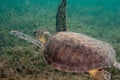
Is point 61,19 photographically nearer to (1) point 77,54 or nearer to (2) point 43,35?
(2) point 43,35

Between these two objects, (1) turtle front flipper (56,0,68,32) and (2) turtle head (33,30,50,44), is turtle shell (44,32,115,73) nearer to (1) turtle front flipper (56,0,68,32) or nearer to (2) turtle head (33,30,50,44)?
(2) turtle head (33,30,50,44)

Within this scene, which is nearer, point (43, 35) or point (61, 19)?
point (43, 35)

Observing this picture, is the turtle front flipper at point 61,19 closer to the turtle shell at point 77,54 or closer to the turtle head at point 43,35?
the turtle head at point 43,35

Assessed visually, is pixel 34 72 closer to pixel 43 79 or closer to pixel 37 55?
pixel 43 79

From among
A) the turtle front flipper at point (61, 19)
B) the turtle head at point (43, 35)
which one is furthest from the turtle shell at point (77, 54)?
the turtle front flipper at point (61, 19)

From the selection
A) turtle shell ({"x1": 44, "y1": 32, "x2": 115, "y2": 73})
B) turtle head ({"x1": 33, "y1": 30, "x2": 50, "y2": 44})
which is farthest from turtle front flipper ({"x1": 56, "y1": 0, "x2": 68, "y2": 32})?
turtle shell ({"x1": 44, "y1": 32, "x2": 115, "y2": 73})

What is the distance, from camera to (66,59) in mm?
4816

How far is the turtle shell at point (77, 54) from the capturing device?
15.2 ft

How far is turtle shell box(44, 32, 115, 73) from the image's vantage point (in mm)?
4633

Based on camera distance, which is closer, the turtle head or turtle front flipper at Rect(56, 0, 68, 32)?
the turtle head

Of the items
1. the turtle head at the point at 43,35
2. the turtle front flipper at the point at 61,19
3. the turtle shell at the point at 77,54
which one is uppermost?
the turtle front flipper at the point at 61,19

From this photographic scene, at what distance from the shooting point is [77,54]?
4742mm

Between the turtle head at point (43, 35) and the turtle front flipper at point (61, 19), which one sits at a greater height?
the turtle front flipper at point (61, 19)

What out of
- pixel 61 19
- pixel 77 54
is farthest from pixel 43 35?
pixel 61 19
